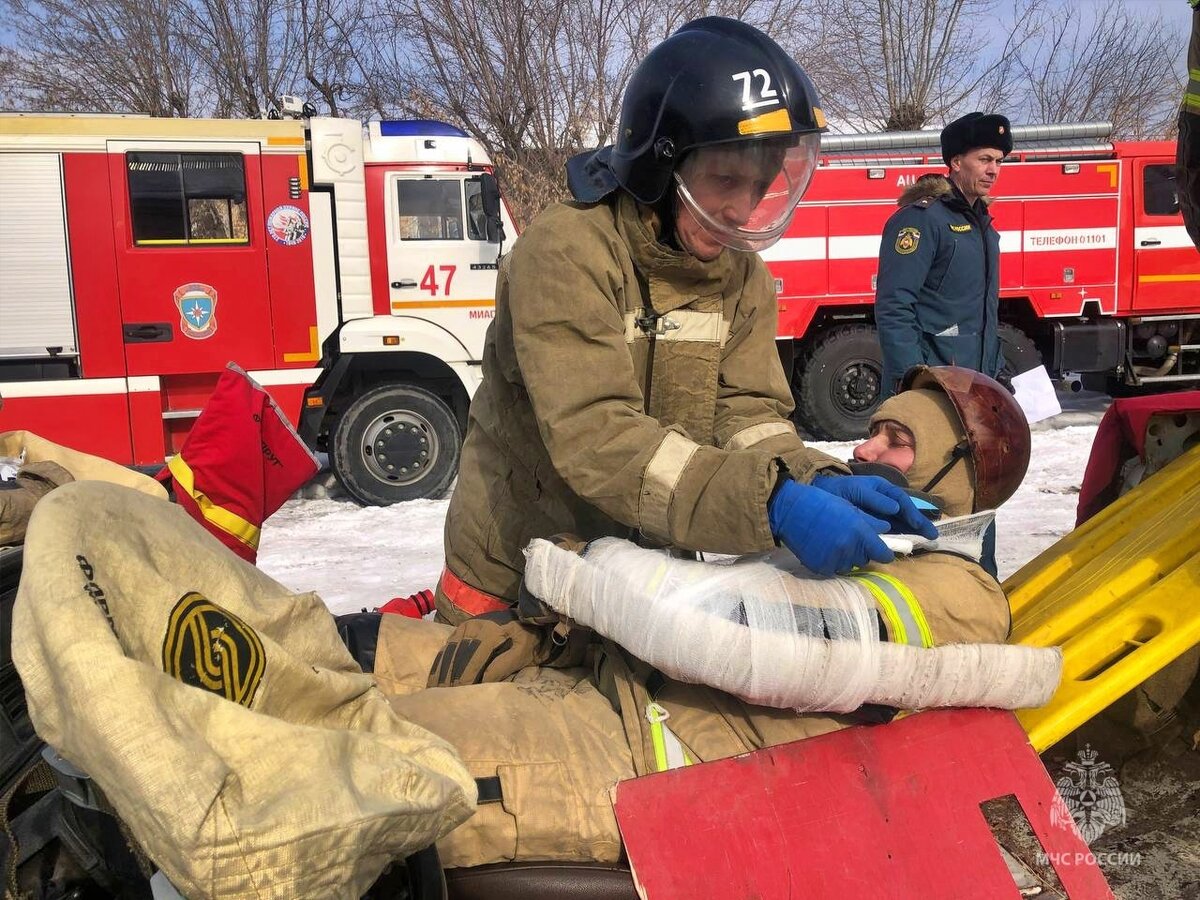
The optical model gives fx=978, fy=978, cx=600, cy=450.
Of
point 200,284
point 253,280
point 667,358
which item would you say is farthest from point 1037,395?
point 200,284

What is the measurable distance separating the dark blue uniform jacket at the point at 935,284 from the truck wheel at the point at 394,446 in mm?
3917

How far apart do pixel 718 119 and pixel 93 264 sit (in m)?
5.96

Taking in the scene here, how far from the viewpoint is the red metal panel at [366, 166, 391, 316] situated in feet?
22.9

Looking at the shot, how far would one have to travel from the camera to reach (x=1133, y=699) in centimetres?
252

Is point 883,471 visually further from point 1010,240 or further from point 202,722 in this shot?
point 1010,240

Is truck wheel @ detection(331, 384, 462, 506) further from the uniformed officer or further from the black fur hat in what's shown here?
the black fur hat

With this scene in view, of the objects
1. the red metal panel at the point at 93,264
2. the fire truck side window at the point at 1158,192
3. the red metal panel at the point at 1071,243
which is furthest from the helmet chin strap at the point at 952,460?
the fire truck side window at the point at 1158,192

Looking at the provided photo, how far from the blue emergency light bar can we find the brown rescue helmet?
18.4 feet

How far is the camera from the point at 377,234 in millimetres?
7000

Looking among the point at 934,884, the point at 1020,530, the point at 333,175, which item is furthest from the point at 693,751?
the point at 333,175

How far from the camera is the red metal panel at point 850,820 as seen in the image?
5.09 ft

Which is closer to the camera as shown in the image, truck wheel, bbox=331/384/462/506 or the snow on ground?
the snow on ground

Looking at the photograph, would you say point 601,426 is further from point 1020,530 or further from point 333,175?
point 333,175

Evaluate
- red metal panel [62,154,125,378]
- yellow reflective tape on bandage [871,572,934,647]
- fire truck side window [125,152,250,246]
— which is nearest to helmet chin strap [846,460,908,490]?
yellow reflective tape on bandage [871,572,934,647]
